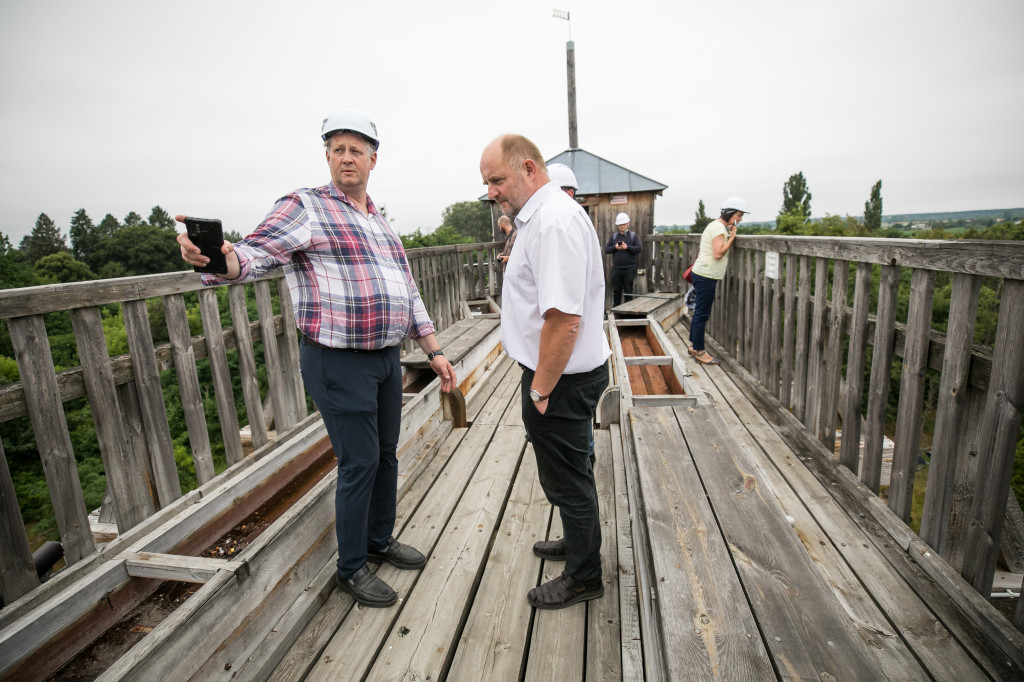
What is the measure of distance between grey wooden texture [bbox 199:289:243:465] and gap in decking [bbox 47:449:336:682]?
50 cm

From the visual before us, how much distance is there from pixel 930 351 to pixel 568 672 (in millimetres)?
2182

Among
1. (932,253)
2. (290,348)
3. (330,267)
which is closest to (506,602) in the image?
(330,267)

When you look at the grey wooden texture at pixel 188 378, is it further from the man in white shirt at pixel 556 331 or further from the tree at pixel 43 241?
the tree at pixel 43 241

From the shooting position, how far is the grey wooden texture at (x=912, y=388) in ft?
8.07

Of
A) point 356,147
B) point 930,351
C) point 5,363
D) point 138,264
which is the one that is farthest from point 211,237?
point 138,264

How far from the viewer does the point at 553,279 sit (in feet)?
5.70

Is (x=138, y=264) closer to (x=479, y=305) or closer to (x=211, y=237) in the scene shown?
(x=479, y=305)

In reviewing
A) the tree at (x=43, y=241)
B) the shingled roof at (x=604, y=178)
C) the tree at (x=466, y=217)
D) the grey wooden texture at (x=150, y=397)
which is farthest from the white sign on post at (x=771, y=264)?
the tree at (x=466, y=217)

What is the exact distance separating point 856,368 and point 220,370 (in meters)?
3.84

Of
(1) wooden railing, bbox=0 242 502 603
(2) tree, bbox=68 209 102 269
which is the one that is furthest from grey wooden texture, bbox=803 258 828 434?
(2) tree, bbox=68 209 102 269

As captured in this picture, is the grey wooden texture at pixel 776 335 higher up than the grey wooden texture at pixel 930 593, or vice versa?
the grey wooden texture at pixel 776 335

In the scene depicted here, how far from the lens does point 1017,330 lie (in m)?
1.90

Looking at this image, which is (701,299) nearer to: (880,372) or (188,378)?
(880,372)

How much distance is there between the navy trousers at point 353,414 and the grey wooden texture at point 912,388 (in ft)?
7.76
